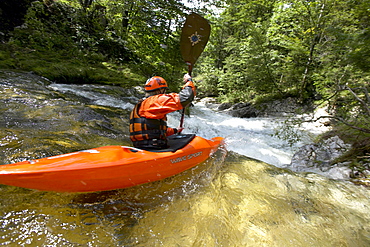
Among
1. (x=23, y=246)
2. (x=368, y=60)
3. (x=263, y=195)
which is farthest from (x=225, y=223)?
(x=368, y=60)

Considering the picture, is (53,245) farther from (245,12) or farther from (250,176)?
(245,12)

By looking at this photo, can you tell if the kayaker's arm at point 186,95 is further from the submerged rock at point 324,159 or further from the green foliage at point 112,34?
the green foliage at point 112,34

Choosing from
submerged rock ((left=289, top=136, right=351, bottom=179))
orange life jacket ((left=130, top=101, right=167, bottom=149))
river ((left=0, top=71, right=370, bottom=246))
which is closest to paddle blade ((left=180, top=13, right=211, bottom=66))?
river ((left=0, top=71, right=370, bottom=246))

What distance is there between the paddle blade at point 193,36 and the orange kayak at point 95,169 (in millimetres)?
2787

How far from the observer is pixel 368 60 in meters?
3.61

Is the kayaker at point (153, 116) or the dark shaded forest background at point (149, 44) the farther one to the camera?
the dark shaded forest background at point (149, 44)

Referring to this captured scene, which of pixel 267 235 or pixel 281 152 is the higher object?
pixel 267 235

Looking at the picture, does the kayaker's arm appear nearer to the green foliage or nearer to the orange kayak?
the orange kayak

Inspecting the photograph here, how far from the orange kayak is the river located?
0.12 m

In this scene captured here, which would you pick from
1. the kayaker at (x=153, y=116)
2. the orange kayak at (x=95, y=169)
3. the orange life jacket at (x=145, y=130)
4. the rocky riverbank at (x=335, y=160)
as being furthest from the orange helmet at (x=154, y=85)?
the rocky riverbank at (x=335, y=160)

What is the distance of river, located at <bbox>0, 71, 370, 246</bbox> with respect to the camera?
4.64 ft

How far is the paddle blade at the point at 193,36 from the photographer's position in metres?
4.44

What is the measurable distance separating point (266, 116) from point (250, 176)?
727 cm

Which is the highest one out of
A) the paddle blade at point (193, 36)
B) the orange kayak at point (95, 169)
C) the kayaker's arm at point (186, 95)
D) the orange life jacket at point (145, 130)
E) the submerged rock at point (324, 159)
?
the paddle blade at point (193, 36)
